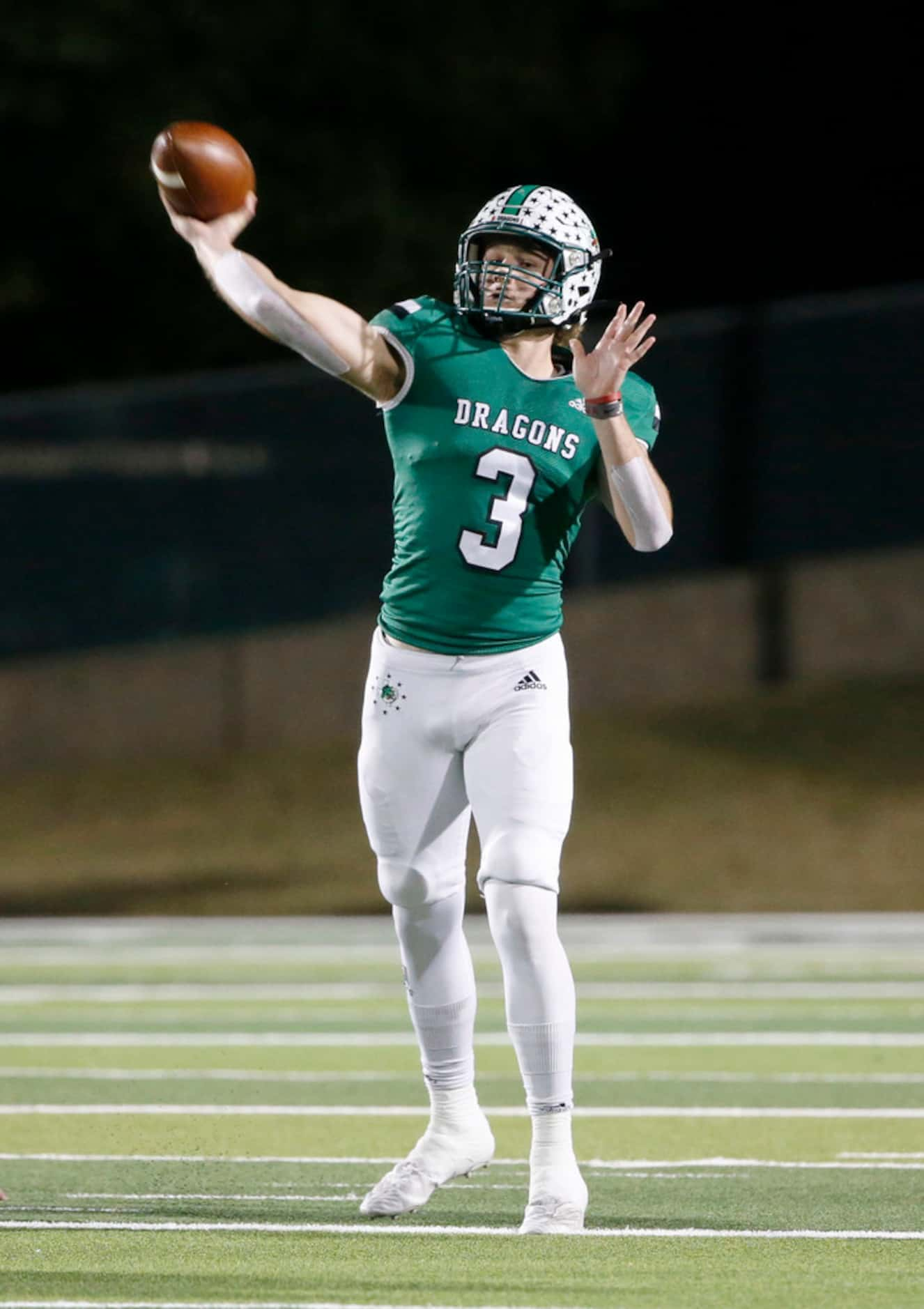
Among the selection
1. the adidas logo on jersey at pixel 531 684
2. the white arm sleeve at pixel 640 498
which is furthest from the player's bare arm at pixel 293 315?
the adidas logo on jersey at pixel 531 684

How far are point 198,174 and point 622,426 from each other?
1093 millimetres

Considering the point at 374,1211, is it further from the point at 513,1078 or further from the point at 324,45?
the point at 324,45

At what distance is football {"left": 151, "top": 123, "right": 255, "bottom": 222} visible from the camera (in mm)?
5535

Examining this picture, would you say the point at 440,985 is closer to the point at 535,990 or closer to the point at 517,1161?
the point at 535,990

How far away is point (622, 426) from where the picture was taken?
5500 millimetres

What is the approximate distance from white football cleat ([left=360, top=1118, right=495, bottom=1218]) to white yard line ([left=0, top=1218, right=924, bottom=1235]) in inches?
6.6

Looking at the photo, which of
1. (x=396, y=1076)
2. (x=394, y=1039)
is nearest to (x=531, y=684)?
(x=396, y=1076)

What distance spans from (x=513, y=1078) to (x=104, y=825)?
10.5 metres

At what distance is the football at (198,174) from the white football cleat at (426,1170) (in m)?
2.19

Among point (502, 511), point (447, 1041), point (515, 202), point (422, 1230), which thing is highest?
point (515, 202)

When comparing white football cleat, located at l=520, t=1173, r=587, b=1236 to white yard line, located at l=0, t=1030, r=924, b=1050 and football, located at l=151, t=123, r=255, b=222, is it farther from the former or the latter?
white yard line, located at l=0, t=1030, r=924, b=1050

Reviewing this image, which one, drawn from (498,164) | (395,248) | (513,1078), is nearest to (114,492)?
(395,248)

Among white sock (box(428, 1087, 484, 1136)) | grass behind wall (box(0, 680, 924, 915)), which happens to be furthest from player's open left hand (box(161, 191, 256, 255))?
grass behind wall (box(0, 680, 924, 915))

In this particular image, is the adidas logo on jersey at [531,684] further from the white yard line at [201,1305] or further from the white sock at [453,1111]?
the white yard line at [201,1305]
